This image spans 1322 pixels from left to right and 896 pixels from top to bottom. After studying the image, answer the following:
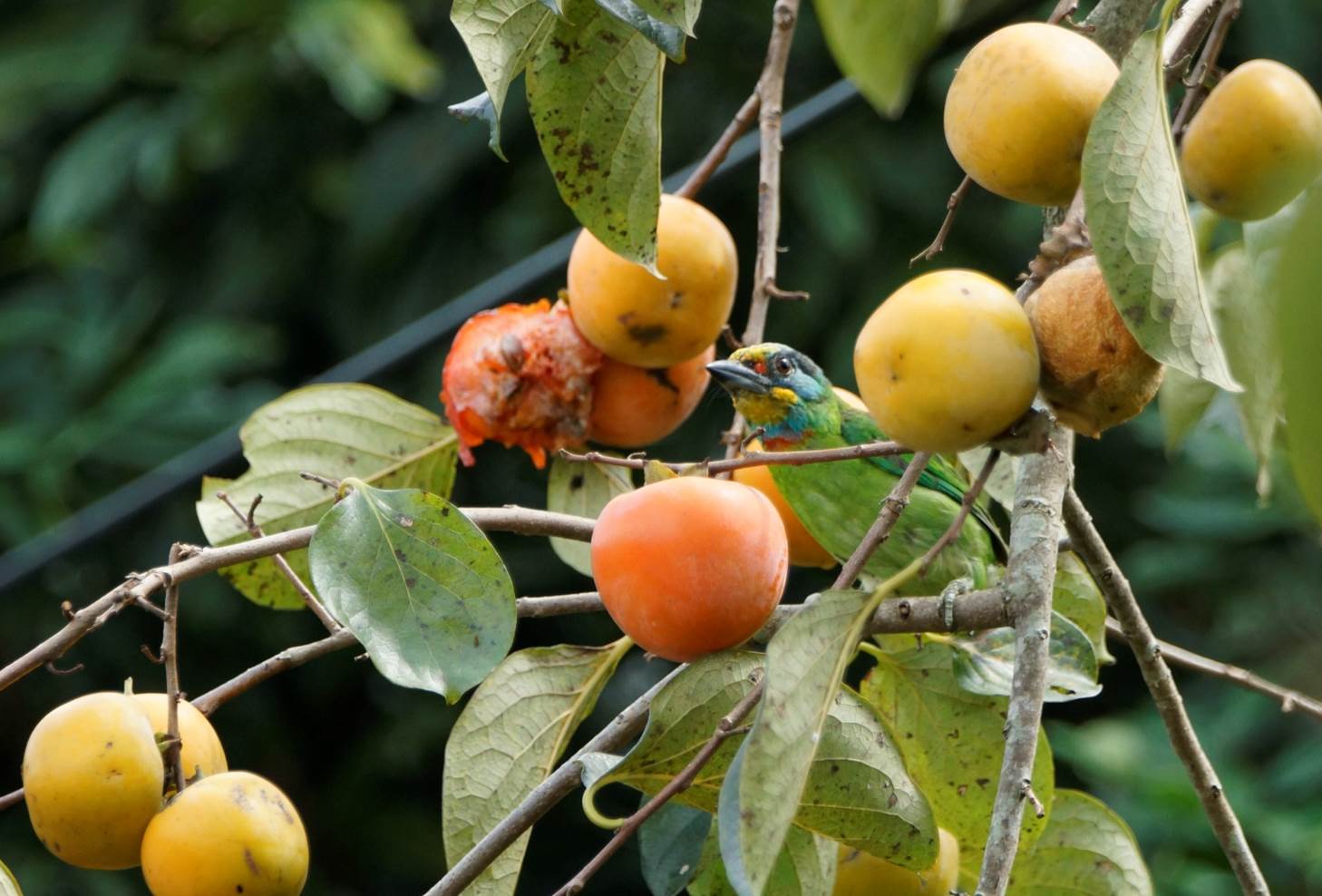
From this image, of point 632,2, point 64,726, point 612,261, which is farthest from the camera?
point 612,261

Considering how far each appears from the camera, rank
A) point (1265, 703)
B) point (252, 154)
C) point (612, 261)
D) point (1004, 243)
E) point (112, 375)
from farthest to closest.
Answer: point (252, 154)
point (112, 375)
point (1004, 243)
point (1265, 703)
point (612, 261)

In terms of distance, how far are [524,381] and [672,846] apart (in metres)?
0.43

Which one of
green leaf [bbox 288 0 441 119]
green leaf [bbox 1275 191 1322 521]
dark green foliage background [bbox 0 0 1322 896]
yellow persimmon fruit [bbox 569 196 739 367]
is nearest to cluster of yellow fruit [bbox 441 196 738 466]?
yellow persimmon fruit [bbox 569 196 739 367]

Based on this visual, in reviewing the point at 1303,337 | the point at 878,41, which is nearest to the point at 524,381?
the point at 878,41

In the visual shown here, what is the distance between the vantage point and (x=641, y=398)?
1415 millimetres

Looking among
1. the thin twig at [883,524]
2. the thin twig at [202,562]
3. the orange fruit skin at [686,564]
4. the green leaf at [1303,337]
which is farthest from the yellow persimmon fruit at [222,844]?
the green leaf at [1303,337]

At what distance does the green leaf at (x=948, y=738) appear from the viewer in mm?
1117

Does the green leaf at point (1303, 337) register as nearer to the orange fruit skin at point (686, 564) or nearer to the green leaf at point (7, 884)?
the orange fruit skin at point (686, 564)

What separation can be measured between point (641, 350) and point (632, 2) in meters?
0.53

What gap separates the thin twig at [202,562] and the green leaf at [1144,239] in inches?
15.2

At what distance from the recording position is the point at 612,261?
1.29 m

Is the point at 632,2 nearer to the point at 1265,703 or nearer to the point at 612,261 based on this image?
the point at 612,261

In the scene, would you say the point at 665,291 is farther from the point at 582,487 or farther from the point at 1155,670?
the point at 1155,670

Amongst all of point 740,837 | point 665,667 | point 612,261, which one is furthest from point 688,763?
point 665,667
